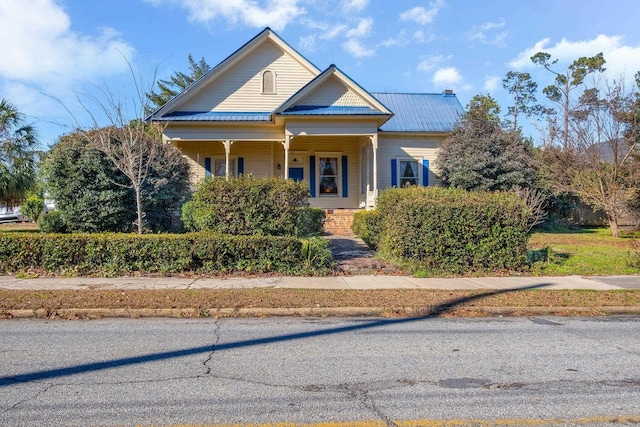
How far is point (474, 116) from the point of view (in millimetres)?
21891

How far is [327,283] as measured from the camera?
10.2m

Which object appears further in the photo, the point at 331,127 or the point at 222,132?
the point at 222,132

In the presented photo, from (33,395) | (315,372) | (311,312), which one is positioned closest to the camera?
(33,395)

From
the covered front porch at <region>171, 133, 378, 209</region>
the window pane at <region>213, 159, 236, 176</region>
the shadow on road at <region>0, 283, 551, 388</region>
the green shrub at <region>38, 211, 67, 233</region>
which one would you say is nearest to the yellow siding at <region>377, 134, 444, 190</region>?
the covered front porch at <region>171, 133, 378, 209</region>

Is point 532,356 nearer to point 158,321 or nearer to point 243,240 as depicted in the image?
point 158,321

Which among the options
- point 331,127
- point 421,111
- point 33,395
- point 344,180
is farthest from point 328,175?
point 33,395

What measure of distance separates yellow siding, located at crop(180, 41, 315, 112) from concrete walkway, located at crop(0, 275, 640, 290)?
1348 centimetres

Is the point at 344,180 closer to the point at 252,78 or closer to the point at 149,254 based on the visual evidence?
the point at 252,78

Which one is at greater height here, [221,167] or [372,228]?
[221,167]

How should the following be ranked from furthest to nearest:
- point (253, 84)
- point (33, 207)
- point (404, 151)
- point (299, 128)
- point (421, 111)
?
point (33, 207) → point (421, 111) → point (404, 151) → point (253, 84) → point (299, 128)

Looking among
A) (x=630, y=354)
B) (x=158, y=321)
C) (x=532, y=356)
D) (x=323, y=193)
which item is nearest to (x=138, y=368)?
(x=158, y=321)

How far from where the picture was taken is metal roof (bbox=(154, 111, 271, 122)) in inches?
824

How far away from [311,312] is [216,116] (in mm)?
15539

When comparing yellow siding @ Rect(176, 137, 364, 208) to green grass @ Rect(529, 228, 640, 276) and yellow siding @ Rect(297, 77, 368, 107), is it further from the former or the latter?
green grass @ Rect(529, 228, 640, 276)
